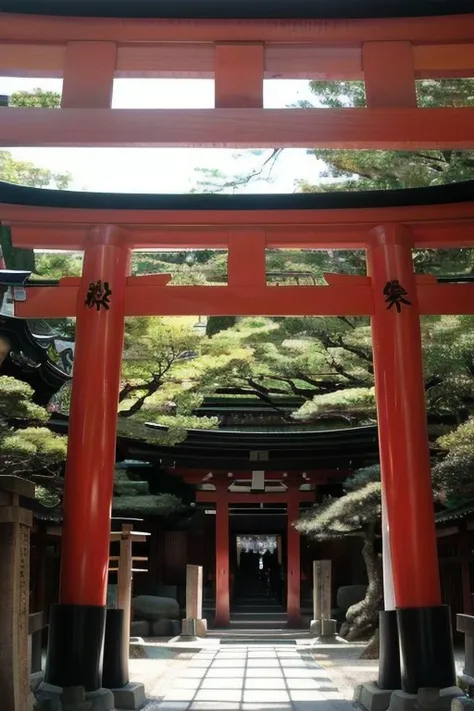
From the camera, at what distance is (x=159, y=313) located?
6852 mm

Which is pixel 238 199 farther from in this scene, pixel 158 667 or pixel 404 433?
pixel 158 667

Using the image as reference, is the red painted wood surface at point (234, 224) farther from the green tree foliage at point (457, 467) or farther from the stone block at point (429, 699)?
the stone block at point (429, 699)

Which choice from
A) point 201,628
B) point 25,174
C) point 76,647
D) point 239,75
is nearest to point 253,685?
point 76,647

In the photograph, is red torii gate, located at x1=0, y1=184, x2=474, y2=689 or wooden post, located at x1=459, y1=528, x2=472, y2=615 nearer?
red torii gate, located at x1=0, y1=184, x2=474, y2=689

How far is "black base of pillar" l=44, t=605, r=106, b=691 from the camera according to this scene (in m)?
5.63

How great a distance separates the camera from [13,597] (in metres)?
3.87

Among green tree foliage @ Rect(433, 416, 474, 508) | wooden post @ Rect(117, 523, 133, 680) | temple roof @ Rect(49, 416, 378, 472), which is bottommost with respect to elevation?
wooden post @ Rect(117, 523, 133, 680)

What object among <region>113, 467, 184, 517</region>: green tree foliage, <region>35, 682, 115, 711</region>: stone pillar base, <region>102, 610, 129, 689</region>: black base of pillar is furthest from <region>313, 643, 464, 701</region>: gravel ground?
<region>113, 467, 184, 517</region>: green tree foliage

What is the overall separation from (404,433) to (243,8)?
379 centimetres

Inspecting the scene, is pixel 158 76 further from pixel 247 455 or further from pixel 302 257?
pixel 247 455

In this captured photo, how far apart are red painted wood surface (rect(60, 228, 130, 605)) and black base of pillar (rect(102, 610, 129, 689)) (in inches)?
20.0

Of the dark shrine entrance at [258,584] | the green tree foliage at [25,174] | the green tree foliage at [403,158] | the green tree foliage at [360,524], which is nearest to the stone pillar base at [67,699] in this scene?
the green tree foliage at [25,174]

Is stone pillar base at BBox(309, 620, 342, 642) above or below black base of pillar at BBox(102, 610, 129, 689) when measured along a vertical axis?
below

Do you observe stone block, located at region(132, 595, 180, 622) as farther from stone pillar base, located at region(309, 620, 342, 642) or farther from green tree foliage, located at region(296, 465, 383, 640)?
green tree foliage, located at region(296, 465, 383, 640)
